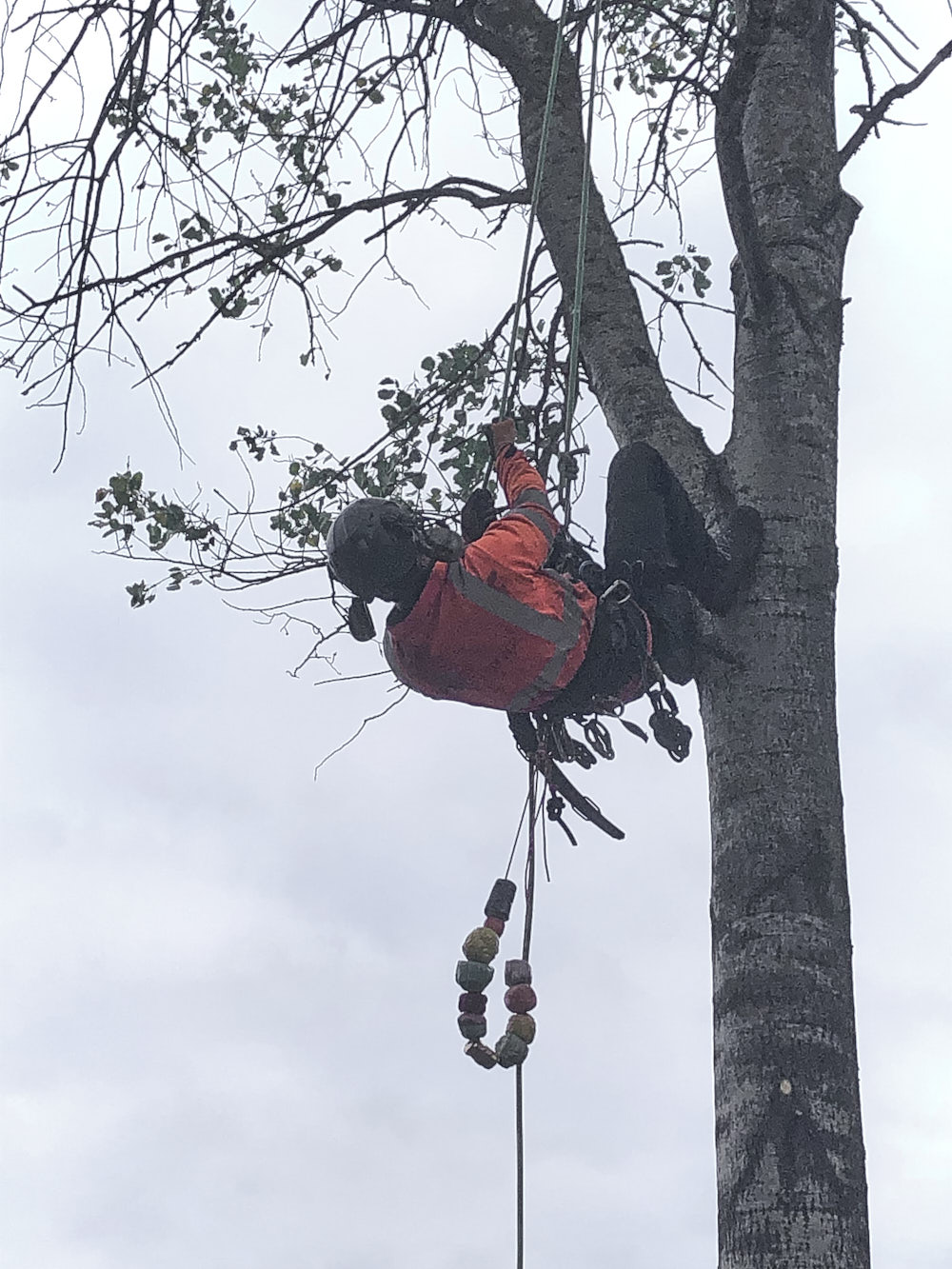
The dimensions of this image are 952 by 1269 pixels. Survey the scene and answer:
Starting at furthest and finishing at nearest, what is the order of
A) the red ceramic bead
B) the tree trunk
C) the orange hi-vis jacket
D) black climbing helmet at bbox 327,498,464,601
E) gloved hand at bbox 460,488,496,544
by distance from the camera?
1. gloved hand at bbox 460,488,496,544
2. the red ceramic bead
3. the orange hi-vis jacket
4. black climbing helmet at bbox 327,498,464,601
5. the tree trunk

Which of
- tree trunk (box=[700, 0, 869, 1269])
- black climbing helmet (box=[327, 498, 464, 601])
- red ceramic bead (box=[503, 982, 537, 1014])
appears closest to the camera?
tree trunk (box=[700, 0, 869, 1269])

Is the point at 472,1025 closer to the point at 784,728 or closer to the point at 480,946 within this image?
the point at 480,946

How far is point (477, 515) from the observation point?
408 cm

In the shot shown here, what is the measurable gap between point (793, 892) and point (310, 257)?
3246 millimetres

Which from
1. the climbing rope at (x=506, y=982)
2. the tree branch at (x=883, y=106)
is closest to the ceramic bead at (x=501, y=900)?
the climbing rope at (x=506, y=982)

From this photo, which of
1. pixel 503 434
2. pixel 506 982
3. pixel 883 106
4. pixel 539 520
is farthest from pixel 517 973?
pixel 883 106

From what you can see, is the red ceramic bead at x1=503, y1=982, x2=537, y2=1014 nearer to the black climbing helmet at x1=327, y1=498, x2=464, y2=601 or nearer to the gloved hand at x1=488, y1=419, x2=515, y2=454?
the black climbing helmet at x1=327, y1=498, x2=464, y2=601

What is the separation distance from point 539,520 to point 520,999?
1095 millimetres

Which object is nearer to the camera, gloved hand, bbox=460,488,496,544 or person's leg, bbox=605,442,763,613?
person's leg, bbox=605,442,763,613

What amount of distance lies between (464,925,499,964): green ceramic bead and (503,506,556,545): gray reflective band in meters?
0.92

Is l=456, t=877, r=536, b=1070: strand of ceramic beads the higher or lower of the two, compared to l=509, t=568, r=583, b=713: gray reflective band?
lower

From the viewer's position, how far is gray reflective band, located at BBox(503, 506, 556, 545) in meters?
3.97

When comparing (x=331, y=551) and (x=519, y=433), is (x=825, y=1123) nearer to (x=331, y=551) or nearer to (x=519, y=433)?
(x=331, y=551)

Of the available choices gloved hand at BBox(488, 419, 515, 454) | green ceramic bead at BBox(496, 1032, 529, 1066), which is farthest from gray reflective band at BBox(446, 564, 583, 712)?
green ceramic bead at BBox(496, 1032, 529, 1066)
